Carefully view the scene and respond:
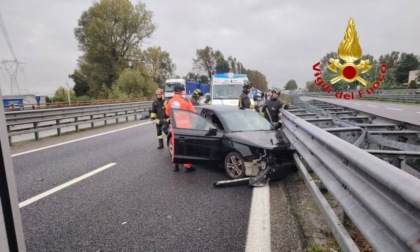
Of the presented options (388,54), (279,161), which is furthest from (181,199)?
(388,54)

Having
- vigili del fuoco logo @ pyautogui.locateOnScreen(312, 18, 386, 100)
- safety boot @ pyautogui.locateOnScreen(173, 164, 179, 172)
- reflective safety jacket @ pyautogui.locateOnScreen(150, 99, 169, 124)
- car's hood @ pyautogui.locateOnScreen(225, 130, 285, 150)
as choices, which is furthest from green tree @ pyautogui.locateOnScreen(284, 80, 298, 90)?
safety boot @ pyautogui.locateOnScreen(173, 164, 179, 172)

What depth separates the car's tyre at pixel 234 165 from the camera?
16.4ft

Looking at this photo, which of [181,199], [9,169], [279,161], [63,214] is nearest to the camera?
[9,169]

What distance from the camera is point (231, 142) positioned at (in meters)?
5.24

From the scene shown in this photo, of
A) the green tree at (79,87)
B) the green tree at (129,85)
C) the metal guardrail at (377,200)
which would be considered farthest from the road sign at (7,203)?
the green tree at (79,87)

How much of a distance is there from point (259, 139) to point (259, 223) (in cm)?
199

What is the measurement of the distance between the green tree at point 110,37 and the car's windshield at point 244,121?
37.4 m

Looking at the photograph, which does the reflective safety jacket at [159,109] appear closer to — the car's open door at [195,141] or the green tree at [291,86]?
the car's open door at [195,141]

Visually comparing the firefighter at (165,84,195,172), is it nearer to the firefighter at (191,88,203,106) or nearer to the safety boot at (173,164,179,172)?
the safety boot at (173,164,179,172)

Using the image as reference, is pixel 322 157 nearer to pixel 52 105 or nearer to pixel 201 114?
pixel 201 114

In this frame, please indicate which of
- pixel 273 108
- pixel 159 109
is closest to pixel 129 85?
pixel 159 109

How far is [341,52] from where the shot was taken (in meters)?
5.22

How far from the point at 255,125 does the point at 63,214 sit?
3911 mm

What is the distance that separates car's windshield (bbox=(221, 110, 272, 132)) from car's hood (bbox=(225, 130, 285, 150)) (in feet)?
0.91
